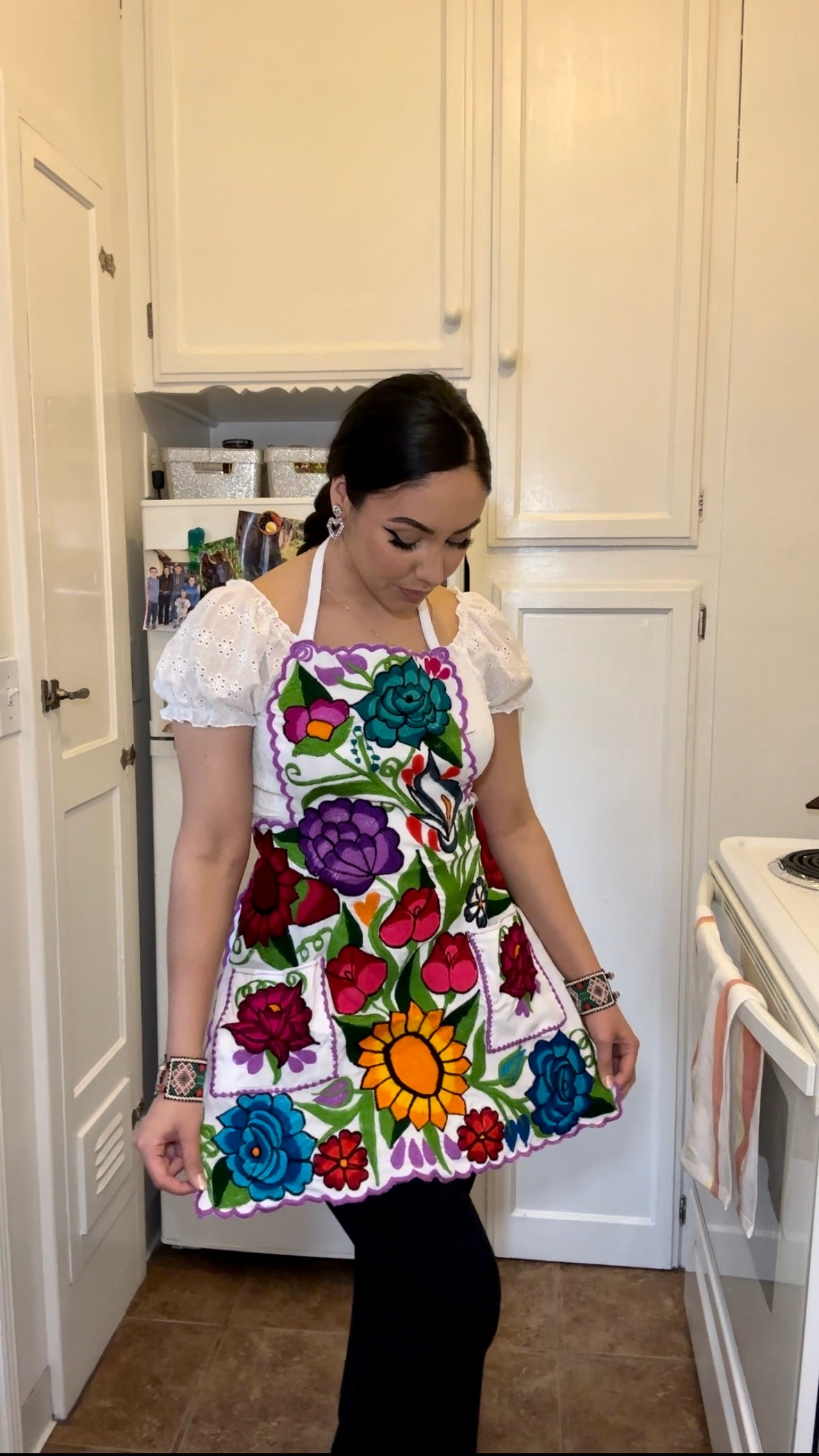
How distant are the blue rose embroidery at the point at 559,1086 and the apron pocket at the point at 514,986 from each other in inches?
0.8

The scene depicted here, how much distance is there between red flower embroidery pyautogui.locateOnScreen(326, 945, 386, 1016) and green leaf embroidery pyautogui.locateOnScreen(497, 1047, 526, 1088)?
0.17 meters

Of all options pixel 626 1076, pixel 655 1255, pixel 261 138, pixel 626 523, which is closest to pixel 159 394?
pixel 261 138

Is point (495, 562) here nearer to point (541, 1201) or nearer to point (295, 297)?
point (295, 297)

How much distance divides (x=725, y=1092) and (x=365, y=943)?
48cm

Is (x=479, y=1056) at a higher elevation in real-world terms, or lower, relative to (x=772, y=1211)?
higher

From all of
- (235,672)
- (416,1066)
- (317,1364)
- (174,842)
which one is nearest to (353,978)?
(416,1066)

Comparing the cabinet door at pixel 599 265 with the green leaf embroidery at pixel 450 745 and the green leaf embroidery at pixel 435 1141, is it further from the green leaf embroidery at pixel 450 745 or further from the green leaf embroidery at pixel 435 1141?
the green leaf embroidery at pixel 435 1141

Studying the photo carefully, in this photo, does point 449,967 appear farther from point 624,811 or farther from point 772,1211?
point 624,811

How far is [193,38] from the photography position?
1.71m

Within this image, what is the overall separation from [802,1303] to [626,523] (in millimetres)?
1213

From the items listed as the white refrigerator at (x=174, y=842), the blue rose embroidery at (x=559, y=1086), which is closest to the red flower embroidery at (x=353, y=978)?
the blue rose embroidery at (x=559, y=1086)

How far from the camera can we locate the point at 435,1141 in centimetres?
101

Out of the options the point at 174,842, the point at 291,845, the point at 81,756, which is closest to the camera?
the point at 291,845

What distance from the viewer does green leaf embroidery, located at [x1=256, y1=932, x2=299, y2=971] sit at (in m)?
1.03
